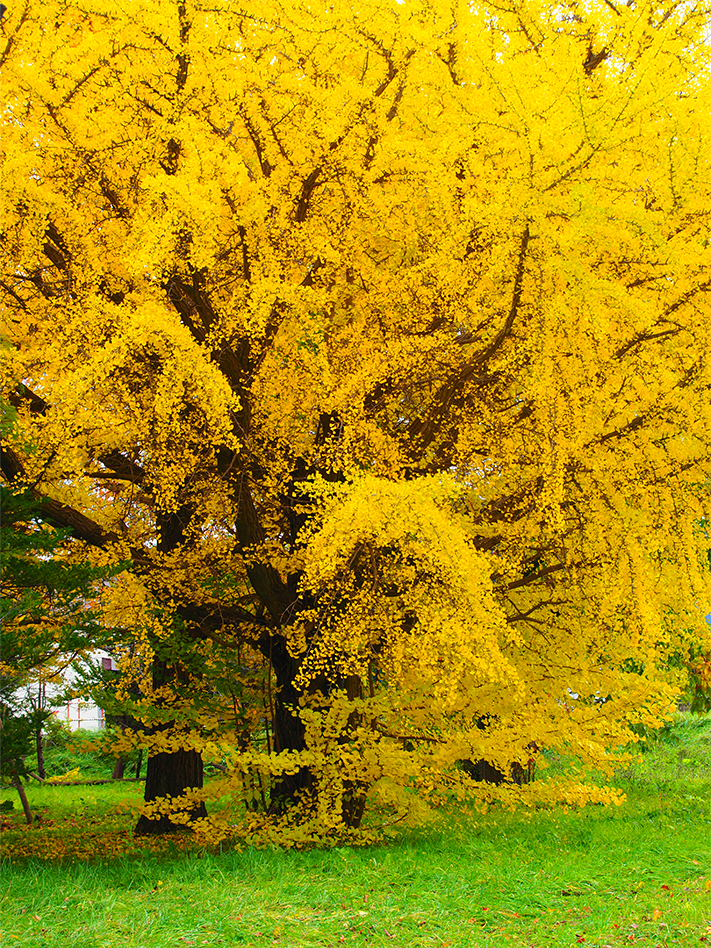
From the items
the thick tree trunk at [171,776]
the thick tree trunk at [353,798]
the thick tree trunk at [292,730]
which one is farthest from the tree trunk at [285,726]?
the thick tree trunk at [171,776]

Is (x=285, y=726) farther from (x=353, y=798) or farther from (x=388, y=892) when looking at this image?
(x=388, y=892)

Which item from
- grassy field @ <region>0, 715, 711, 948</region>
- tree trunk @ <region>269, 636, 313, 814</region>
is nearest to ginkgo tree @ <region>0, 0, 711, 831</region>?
tree trunk @ <region>269, 636, 313, 814</region>

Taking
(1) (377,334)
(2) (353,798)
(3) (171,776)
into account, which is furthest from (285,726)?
(1) (377,334)

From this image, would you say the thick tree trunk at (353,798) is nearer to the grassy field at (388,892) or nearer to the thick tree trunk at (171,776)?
the grassy field at (388,892)

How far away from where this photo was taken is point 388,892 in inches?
213

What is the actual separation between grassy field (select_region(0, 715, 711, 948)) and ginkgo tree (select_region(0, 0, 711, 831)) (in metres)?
0.71

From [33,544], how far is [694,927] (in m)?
4.70

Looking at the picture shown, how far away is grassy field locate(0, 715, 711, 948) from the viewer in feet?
15.1

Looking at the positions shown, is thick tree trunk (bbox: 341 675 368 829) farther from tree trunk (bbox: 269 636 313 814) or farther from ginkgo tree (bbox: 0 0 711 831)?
tree trunk (bbox: 269 636 313 814)

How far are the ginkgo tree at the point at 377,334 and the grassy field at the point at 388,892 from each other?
2.34 feet

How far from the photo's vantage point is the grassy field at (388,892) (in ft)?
15.1

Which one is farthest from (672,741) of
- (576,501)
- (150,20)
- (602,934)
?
(150,20)

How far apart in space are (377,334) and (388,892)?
13.2 ft

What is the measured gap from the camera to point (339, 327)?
23.3ft
